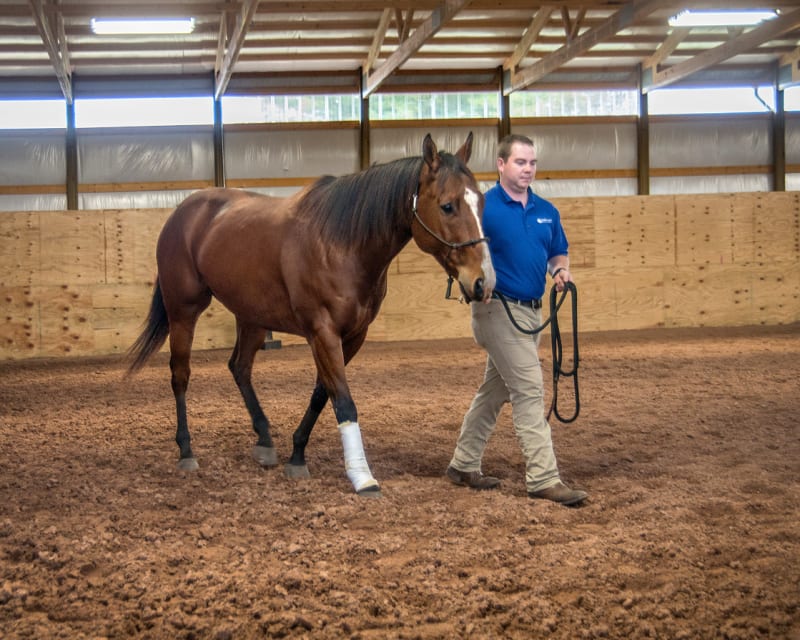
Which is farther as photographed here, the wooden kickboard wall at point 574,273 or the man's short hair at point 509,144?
the wooden kickboard wall at point 574,273

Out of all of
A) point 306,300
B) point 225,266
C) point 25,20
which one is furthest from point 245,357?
point 25,20

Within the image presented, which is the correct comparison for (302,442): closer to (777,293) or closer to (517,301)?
(517,301)

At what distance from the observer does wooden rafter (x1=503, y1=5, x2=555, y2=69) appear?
1404cm

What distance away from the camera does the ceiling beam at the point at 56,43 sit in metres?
11.4

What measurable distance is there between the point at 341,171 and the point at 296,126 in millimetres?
1163

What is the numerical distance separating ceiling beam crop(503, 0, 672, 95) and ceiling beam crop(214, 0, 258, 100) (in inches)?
201

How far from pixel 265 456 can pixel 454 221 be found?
1861mm

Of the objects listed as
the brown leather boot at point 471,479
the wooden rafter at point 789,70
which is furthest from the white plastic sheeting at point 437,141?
the brown leather boot at point 471,479

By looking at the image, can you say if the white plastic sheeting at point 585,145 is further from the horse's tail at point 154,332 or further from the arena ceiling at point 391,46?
the horse's tail at point 154,332

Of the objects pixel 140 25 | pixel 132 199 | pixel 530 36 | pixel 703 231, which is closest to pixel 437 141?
pixel 530 36

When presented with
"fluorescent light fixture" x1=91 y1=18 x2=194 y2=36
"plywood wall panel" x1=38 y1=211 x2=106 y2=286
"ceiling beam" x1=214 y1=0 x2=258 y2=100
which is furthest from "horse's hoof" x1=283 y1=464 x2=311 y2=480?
"fluorescent light fixture" x1=91 y1=18 x2=194 y2=36

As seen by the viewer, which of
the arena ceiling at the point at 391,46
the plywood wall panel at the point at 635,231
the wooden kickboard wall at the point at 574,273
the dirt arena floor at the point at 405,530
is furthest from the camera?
the plywood wall panel at the point at 635,231

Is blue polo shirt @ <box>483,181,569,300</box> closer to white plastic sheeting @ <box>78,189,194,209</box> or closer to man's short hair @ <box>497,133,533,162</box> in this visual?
man's short hair @ <box>497,133,533,162</box>

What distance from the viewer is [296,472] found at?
4559 millimetres
